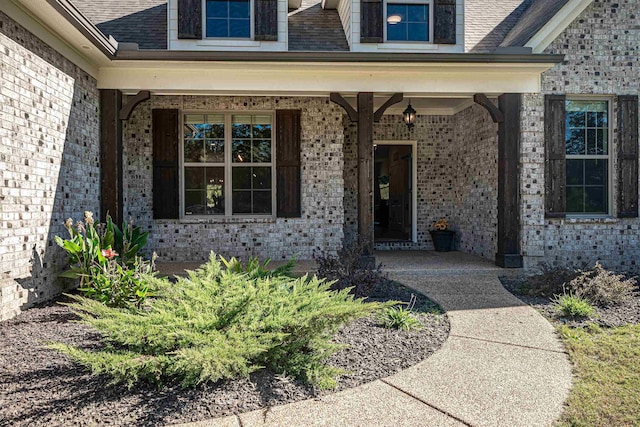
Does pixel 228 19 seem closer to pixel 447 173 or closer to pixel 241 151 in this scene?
pixel 241 151

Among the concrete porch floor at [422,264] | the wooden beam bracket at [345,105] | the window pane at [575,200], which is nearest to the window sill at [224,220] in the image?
the concrete porch floor at [422,264]

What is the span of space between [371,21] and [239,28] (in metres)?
2.23

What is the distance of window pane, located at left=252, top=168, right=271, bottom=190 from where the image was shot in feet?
26.4

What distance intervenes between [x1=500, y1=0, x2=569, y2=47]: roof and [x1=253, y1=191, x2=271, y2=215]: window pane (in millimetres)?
5042

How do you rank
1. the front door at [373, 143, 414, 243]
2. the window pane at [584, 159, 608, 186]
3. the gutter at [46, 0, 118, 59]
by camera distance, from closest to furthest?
the gutter at [46, 0, 118, 59], the window pane at [584, 159, 608, 186], the front door at [373, 143, 414, 243]

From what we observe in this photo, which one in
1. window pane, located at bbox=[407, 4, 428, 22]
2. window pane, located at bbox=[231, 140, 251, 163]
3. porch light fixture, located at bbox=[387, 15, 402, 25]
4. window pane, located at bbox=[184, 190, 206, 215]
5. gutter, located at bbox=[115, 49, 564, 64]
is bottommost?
window pane, located at bbox=[184, 190, 206, 215]

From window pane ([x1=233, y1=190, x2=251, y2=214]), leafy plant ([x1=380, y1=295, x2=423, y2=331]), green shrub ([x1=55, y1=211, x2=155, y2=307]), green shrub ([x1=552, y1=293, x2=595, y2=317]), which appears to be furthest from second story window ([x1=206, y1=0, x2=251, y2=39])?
green shrub ([x1=552, y1=293, x2=595, y2=317])

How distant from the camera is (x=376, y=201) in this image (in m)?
12.6

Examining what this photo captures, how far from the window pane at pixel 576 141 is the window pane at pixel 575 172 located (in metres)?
0.18

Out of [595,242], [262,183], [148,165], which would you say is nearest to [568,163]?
[595,242]

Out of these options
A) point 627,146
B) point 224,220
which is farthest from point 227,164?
point 627,146

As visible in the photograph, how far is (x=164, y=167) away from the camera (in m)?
7.72

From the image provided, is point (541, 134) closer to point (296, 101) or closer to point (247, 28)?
point (296, 101)

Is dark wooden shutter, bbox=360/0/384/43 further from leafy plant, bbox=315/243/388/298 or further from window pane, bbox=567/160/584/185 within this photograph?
leafy plant, bbox=315/243/388/298
